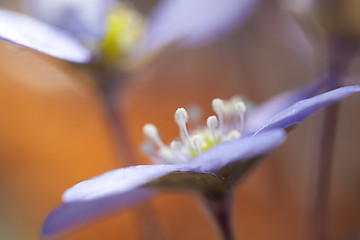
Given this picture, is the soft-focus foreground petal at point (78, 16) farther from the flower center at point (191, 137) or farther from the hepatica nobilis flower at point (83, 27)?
the flower center at point (191, 137)

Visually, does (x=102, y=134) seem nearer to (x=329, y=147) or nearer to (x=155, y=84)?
(x=155, y=84)

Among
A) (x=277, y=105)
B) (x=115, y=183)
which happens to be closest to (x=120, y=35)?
(x=277, y=105)

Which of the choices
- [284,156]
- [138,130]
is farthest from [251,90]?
[138,130]

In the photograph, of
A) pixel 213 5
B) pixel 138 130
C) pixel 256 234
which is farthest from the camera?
pixel 138 130

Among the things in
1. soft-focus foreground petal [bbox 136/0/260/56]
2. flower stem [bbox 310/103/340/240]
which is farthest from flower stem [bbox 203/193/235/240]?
soft-focus foreground petal [bbox 136/0/260/56]

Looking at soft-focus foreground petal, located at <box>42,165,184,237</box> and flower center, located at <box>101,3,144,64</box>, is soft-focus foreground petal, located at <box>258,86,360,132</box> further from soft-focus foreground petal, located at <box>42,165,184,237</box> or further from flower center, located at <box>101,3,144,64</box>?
A: flower center, located at <box>101,3,144,64</box>

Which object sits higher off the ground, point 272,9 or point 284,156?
point 272,9

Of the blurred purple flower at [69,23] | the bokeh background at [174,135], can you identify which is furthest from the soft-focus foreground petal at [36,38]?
the bokeh background at [174,135]
